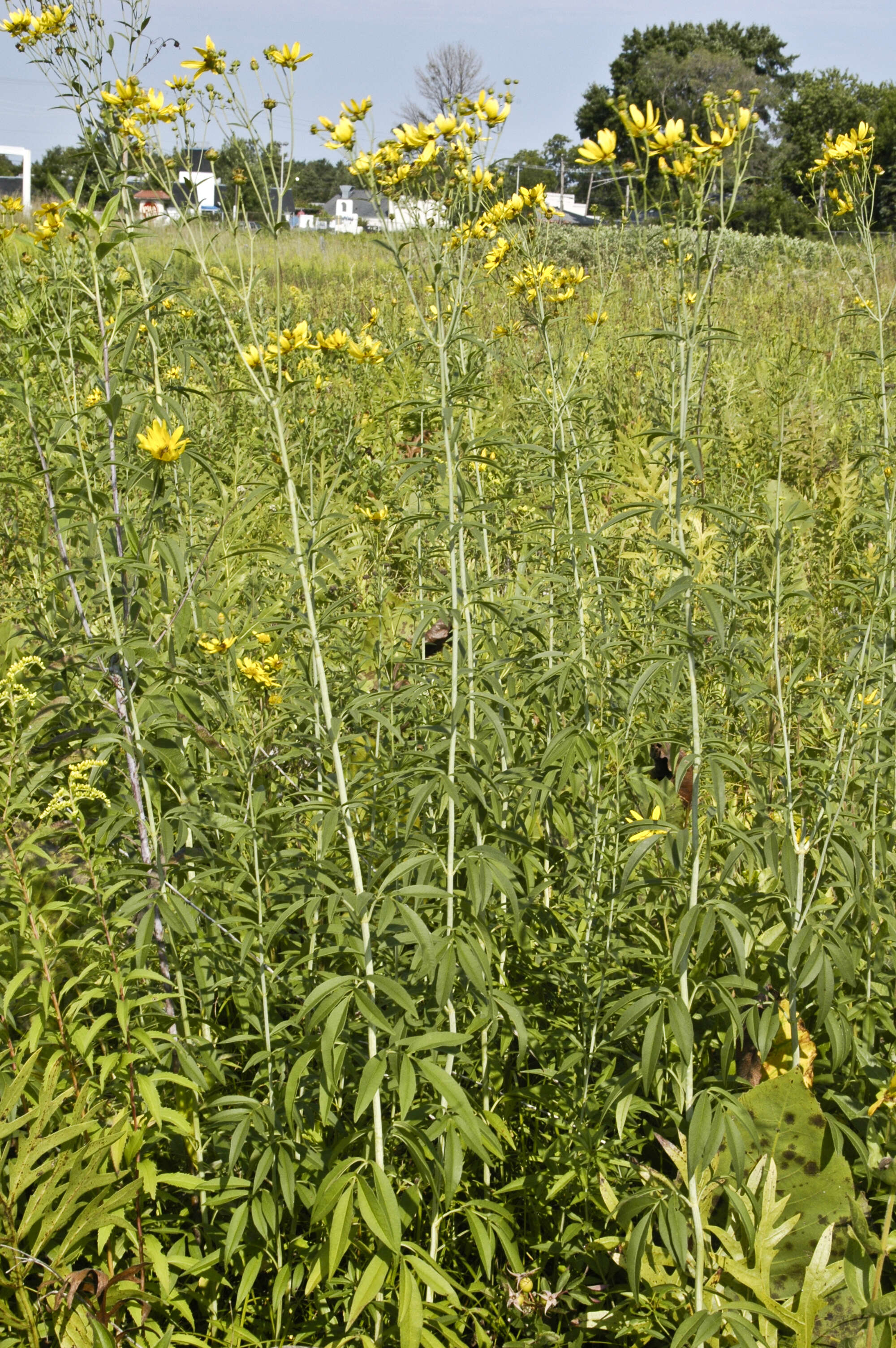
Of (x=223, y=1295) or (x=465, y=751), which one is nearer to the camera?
(x=223, y=1295)

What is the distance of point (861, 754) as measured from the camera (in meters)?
2.17

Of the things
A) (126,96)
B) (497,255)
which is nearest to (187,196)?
(126,96)

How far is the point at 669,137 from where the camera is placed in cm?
168

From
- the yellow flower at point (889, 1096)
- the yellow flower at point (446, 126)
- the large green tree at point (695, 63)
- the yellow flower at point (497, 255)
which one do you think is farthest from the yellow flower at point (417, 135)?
the large green tree at point (695, 63)

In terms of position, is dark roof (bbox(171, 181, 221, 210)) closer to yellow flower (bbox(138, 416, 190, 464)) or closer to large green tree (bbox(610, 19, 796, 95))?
yellow flower (bbox(138, 416, 190, 464))

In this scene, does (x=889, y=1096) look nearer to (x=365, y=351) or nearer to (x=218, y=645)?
(x=218, y=645)

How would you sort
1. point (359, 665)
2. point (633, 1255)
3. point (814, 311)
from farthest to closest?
point (814, 311) → point (359, 665) → point (633, 1255)

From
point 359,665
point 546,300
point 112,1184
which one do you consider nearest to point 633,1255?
point 112,1184

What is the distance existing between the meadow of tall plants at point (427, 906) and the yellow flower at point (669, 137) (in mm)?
19

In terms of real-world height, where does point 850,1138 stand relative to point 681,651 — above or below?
below

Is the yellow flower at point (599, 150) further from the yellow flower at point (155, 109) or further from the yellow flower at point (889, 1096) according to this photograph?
the yellow flower at point (889, 1096)

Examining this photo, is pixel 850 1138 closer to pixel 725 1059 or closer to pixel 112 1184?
pixel 725 1059

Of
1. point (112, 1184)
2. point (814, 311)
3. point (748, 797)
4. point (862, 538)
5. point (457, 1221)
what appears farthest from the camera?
point (814, 311)

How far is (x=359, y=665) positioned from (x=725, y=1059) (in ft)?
4.07
